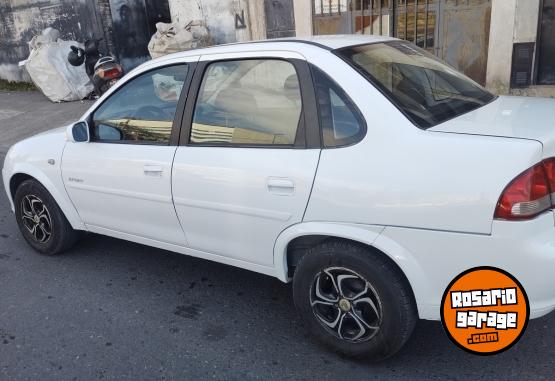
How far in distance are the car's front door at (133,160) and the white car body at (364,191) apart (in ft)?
0.04

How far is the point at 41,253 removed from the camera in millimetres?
4395

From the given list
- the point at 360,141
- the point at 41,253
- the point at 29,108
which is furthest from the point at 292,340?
the point at 29,108

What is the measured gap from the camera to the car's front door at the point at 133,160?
3.27 meters

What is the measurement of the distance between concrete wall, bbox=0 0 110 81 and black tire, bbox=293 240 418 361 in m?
10.6

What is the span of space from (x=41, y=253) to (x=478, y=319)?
138 inches

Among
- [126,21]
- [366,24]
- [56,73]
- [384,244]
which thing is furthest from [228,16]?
[384,244]

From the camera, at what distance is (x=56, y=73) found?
10945mm

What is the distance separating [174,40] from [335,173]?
7.84 metres

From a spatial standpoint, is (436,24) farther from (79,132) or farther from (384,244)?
(384,244)

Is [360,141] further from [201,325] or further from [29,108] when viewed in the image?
[29,108]

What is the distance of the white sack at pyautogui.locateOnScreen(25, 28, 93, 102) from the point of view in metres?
11.0

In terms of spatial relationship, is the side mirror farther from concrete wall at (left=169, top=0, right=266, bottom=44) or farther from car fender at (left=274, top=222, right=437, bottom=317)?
concrete wall at (left=169, top=0, right=266, bottom=44)

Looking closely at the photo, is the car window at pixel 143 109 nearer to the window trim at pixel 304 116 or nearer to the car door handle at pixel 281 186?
the window trim at pixel 304 116

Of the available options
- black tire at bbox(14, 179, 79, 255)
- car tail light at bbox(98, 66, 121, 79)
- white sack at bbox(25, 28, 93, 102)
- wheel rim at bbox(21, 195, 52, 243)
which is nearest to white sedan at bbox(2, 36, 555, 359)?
black tire at bbox(14, 179, 79, 255)
